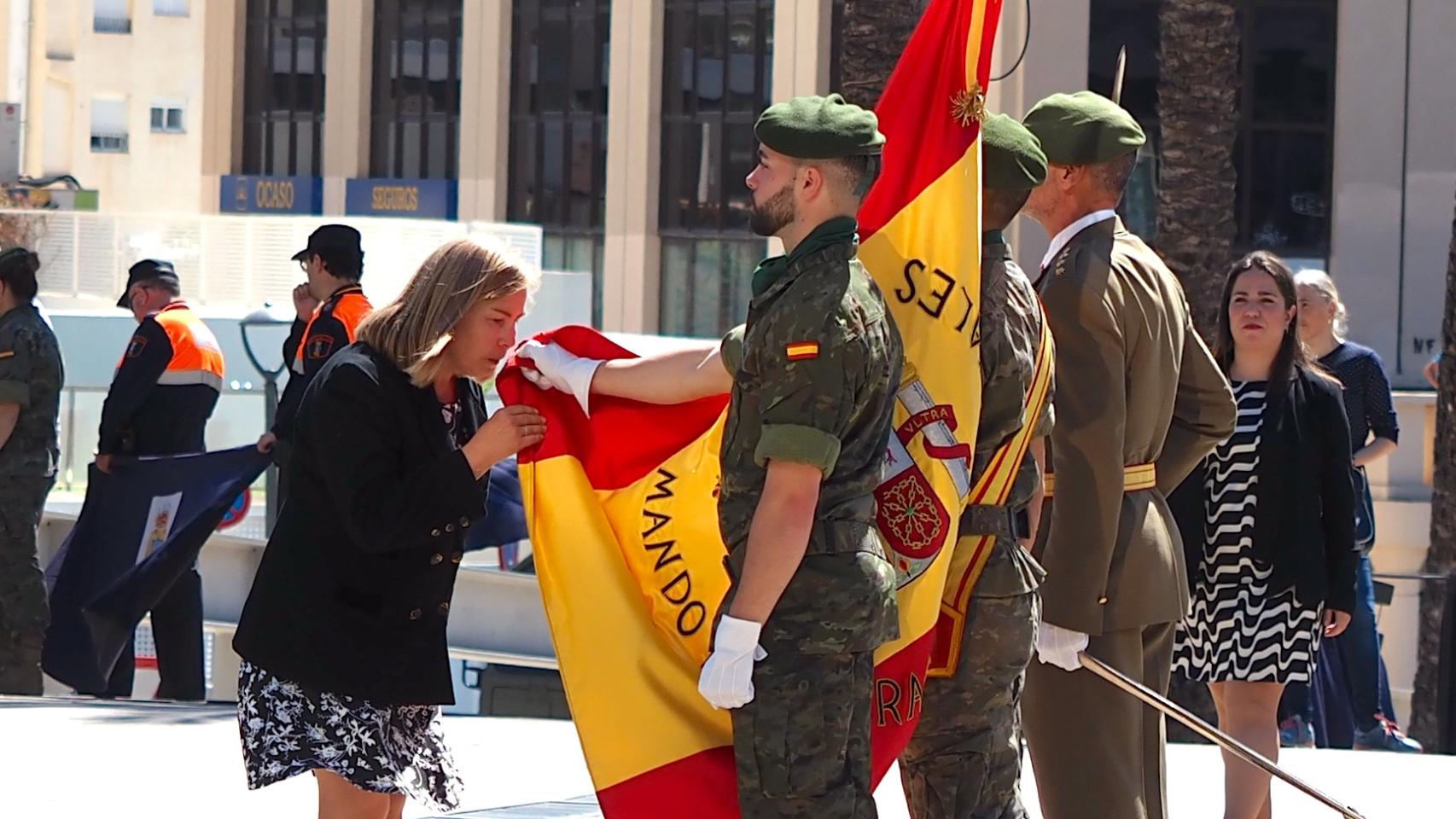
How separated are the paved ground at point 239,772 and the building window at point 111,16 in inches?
2286

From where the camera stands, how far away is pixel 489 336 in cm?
457

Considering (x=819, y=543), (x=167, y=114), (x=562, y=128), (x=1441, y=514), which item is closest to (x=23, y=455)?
(x=819, y=543)

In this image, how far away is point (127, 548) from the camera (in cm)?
948

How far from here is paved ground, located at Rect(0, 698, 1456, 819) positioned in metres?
6.82

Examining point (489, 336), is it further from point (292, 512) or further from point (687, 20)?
point (687, 20)

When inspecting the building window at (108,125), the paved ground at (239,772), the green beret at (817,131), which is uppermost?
the building window at (108,125)

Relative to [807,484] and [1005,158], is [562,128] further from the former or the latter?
[807,484]

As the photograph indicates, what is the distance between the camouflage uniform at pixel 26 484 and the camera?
937cm

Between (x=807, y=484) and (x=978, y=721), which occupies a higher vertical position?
(x=807, y=484)

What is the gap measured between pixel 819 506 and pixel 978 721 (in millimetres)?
913

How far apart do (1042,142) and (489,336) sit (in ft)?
4.93

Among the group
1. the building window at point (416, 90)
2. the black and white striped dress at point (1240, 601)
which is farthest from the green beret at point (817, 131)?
the building window at point (416, 90)

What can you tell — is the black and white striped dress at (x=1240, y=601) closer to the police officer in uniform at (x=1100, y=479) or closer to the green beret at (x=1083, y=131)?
the police officer in uniform at (x=1100, y=479)

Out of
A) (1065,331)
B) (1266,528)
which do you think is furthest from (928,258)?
(1266,528)
